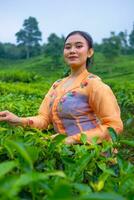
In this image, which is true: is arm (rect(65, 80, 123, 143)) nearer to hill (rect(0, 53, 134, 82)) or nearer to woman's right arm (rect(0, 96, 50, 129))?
woman's right arm (rect(0, 96, 50, 129))

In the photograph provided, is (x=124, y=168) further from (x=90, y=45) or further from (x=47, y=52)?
(x=47, y=52)

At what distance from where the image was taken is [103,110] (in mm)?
2869

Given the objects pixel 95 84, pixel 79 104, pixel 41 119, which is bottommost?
pixel 41 119

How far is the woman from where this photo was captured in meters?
2.86

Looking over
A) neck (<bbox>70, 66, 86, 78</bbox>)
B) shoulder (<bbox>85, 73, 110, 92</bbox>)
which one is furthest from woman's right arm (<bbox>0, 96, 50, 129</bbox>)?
shoulder (<bbox>85, 73, 110, 92</bbox>)

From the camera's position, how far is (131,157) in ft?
18.1

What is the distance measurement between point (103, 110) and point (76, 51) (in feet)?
1.54

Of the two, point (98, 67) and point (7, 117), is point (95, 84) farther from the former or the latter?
point (98, 67)

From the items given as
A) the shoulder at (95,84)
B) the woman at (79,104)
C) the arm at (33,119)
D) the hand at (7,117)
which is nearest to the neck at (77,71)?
the woman at (79,104)

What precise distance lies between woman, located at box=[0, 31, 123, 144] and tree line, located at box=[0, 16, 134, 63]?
175ft

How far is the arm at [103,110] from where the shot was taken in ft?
9.17

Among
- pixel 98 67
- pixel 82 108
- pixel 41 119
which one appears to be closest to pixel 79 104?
pixel 82 108

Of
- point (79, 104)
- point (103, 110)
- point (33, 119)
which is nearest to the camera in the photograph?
point (103, 110)

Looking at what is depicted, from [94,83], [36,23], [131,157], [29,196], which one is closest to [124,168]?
[29,196]
